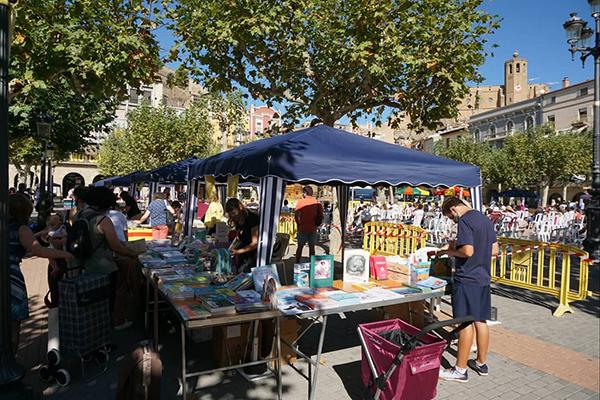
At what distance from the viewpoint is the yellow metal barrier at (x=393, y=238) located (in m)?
10.4

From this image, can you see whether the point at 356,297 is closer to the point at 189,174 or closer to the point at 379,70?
the point at 189,174

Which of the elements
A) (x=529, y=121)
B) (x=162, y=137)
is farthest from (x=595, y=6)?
(x=529, y=121)

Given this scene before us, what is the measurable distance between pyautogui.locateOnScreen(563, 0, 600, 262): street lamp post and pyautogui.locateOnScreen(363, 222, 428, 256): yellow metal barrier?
4.24 meters

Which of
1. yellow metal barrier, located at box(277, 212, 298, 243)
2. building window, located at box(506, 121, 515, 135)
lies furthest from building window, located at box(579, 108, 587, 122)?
yellow metal barrier, located at box(277, 212, 298, 243)

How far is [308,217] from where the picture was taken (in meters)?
9.42

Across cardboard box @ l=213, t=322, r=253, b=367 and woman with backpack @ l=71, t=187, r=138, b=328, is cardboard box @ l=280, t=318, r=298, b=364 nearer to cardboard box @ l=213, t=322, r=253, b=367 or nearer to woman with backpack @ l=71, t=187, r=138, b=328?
cardboard box @ l=213, t=322, r=253, b=367

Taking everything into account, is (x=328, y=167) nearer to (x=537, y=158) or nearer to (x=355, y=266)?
(x=355, y=266)

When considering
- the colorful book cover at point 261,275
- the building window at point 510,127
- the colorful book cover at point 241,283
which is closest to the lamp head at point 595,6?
the colorful book cover at point 261,275

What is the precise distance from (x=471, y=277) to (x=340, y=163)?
5.87 feet

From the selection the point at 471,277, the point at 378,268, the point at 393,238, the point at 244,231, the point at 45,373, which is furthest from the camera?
the point at 393,238

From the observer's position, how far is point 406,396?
10.4ft

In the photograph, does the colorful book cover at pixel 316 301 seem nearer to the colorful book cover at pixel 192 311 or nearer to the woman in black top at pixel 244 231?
the colorful book cover at pixel 192 311

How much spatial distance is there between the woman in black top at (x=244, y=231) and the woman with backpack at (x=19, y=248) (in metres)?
2.14

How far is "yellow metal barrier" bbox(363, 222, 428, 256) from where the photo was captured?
1045 centimetres
